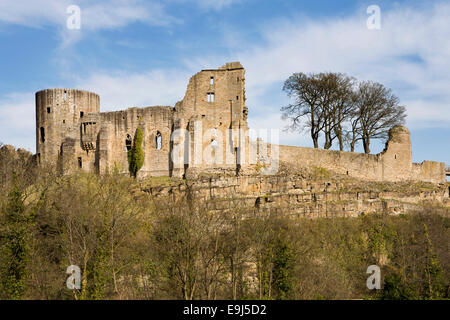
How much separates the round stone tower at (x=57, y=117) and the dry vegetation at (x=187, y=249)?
17.2 feet

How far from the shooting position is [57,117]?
39.3 metres

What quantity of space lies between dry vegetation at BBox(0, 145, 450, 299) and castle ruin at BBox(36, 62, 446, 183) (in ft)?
12.9

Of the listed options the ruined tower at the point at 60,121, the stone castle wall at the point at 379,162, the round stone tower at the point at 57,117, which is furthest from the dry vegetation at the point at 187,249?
the stone castle wall at the point at 379,162

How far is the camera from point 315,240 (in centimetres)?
3197

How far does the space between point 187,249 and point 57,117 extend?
713 inches

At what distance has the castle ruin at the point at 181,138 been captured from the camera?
36500 millimetres

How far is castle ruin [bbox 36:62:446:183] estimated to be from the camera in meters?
36.5

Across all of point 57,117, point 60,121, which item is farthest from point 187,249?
point 57,117

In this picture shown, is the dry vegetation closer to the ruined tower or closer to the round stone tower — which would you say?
the ruined tower

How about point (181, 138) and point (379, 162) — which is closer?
point (181, 138)

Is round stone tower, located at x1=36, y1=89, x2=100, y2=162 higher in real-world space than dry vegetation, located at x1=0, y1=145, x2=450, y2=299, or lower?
higher

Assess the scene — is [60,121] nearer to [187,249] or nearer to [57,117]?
[57,117]

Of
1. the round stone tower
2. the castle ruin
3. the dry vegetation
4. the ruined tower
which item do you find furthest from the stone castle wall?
the round stone tower

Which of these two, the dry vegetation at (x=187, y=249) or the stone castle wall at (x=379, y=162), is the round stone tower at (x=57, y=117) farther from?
the stone castle wall at (x=379, y=162)
